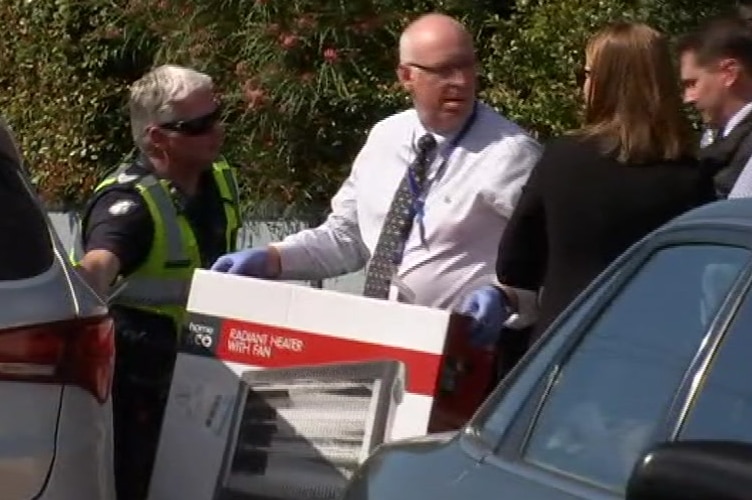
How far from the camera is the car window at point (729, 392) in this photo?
2994 mm

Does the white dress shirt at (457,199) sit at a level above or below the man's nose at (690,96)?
below

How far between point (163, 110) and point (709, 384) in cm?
331

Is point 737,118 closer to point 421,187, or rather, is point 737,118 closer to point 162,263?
point 421,187

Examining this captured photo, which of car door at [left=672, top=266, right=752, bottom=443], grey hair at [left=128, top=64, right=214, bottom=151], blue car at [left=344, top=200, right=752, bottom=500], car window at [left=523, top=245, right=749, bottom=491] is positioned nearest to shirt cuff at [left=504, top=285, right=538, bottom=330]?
grey hair at [left=128, top=64, right=214, bottom=151]

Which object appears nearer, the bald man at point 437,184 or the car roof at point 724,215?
the car roof at point 724,215

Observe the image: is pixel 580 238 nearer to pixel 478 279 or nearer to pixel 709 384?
pixel 478 279

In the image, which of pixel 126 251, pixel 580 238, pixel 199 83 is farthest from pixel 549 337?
pixel 199 83

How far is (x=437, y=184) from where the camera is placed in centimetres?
553

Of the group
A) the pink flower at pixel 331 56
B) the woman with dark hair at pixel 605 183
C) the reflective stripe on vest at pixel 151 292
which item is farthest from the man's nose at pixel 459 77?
the pink flower at pixel 331 56

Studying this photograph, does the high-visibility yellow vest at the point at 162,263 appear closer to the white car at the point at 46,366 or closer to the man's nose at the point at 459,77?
the man's nose at the point at 459,77

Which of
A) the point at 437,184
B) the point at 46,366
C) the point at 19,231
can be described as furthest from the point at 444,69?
the point at 46,366

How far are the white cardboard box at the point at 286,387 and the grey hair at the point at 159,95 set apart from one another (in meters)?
1.04

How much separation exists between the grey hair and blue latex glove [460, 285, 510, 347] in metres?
1.35

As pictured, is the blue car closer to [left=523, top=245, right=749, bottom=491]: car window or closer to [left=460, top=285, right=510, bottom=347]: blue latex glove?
[left=523, top=245, right=749, bottom=491]: car window
